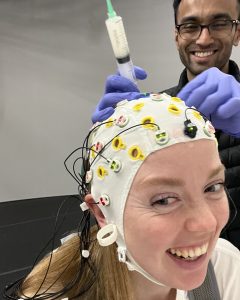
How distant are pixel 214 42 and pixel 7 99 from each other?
1.97 metres

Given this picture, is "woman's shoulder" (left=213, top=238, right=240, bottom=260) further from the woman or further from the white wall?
the white wall

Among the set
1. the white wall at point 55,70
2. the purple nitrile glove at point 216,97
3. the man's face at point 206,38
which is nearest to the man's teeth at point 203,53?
the man's face at point 206,38

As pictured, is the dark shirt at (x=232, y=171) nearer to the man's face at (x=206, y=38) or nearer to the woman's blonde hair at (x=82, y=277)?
the man's face at (x=206, y=38)

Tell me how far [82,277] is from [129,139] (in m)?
0.43

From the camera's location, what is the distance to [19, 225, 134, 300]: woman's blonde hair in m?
0.99

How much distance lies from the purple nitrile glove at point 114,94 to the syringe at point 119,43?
0.12ft

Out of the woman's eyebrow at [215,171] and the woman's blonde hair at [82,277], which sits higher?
the woman's eyebrow at [215,171]

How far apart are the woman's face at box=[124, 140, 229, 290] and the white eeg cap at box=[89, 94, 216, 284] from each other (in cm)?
2

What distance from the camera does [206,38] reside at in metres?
1.50

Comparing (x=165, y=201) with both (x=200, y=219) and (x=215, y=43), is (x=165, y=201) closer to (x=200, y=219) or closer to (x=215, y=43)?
(x=200, y=219)

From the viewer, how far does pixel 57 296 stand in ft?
3.25

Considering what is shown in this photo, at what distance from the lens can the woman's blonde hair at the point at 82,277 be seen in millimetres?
988

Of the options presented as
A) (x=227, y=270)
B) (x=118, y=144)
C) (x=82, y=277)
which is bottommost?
(x=227, y=270)

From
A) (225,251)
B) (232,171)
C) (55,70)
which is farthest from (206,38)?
(55,70)
